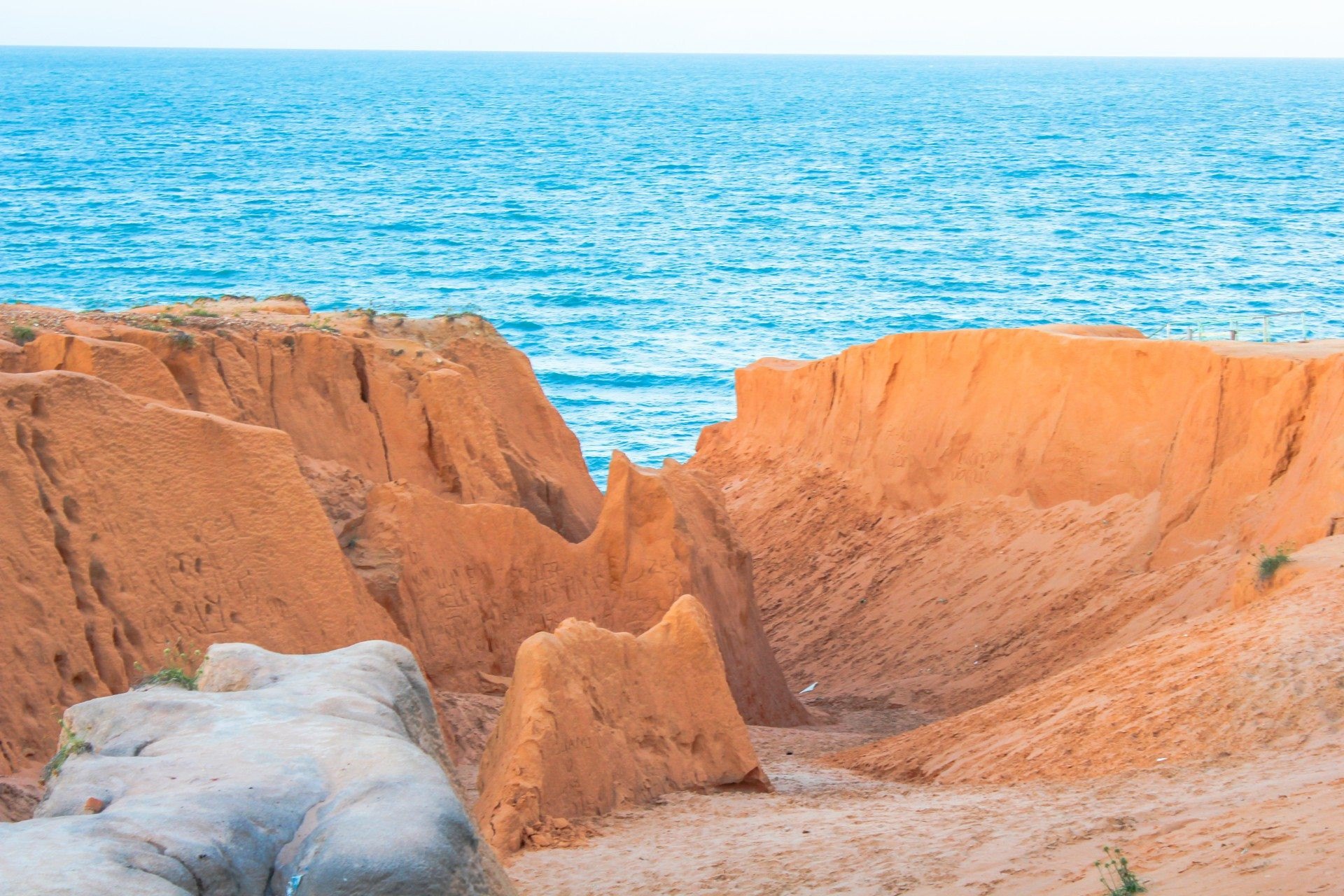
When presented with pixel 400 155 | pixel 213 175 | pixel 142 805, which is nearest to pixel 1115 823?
pixel 142 805

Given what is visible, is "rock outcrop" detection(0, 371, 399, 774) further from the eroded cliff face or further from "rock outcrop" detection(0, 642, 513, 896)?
the eroded cliff face

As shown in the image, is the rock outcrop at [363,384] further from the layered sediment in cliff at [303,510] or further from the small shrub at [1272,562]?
the small shrub at [1272,562]

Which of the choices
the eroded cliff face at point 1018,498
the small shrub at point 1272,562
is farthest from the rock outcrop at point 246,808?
the eroded cliff face at point 1018,498

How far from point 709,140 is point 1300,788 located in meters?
99.7

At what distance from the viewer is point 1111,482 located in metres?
19.2

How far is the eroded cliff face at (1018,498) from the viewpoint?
54.0 ft

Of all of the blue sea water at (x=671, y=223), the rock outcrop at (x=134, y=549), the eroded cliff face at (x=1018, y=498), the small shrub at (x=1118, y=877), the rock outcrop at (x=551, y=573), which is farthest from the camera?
the blue sea water at (x=671, y=223)

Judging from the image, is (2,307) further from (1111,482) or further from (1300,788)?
(1111,482)

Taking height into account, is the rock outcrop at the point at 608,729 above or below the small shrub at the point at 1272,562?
below

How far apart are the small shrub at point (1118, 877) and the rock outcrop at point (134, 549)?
246 inches

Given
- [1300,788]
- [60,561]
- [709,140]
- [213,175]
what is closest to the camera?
[1300,788]

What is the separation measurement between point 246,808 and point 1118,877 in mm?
4197

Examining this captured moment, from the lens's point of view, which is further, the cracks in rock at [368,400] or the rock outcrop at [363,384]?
the cracks in rock at [368,400]

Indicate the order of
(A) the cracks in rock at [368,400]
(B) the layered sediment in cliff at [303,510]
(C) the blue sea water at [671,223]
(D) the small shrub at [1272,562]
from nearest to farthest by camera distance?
(B) the layered sediment in cliff at [303,510], (D) the small shrub at [1272,562], (A) the cracks in rock at [368,400], (C) the blue sea water at [671,223]
